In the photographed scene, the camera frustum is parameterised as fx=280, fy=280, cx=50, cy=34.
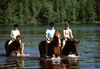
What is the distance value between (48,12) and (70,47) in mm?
107784

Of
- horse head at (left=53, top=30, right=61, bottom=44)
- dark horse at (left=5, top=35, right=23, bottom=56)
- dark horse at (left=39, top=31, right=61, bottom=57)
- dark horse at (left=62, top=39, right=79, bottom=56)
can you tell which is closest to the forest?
dark horse at (left=5, top=35, right=23, bottom=56)

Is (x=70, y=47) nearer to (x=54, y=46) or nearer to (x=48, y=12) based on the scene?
(x=54, y=46)

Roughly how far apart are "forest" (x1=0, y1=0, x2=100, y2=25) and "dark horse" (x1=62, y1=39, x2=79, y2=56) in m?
101

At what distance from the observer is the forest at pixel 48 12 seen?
11756 centimetres

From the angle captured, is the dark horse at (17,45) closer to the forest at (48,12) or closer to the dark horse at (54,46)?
the dark horse at (54,46)

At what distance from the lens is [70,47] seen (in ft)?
45.6

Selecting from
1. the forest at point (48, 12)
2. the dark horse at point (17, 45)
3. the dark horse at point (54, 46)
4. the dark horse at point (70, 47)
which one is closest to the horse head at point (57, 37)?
the dark horse at point (54, 46)

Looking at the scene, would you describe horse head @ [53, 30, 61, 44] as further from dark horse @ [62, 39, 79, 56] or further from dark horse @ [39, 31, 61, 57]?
Result: dark horse @ [62, 39, 79, 56]

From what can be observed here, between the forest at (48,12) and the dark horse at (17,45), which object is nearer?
the dark horse at (17,45)

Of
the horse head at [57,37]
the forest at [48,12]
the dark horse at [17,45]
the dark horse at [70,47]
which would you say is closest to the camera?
the horse head at [57,37]

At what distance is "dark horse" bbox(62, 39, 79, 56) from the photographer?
44.7ft

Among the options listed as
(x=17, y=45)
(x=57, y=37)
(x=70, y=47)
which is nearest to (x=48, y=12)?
(x=17, y=45)

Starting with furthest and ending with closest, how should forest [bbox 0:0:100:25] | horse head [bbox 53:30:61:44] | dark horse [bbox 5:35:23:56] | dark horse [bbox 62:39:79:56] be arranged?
forest [bbox 0:0:100:25] → dark horse [bbox 5:35:23:56] → dark horse [bbox 62:39:79:56] → horse head [bbox 53:30:61:44]

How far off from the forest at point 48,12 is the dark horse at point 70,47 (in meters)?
101
